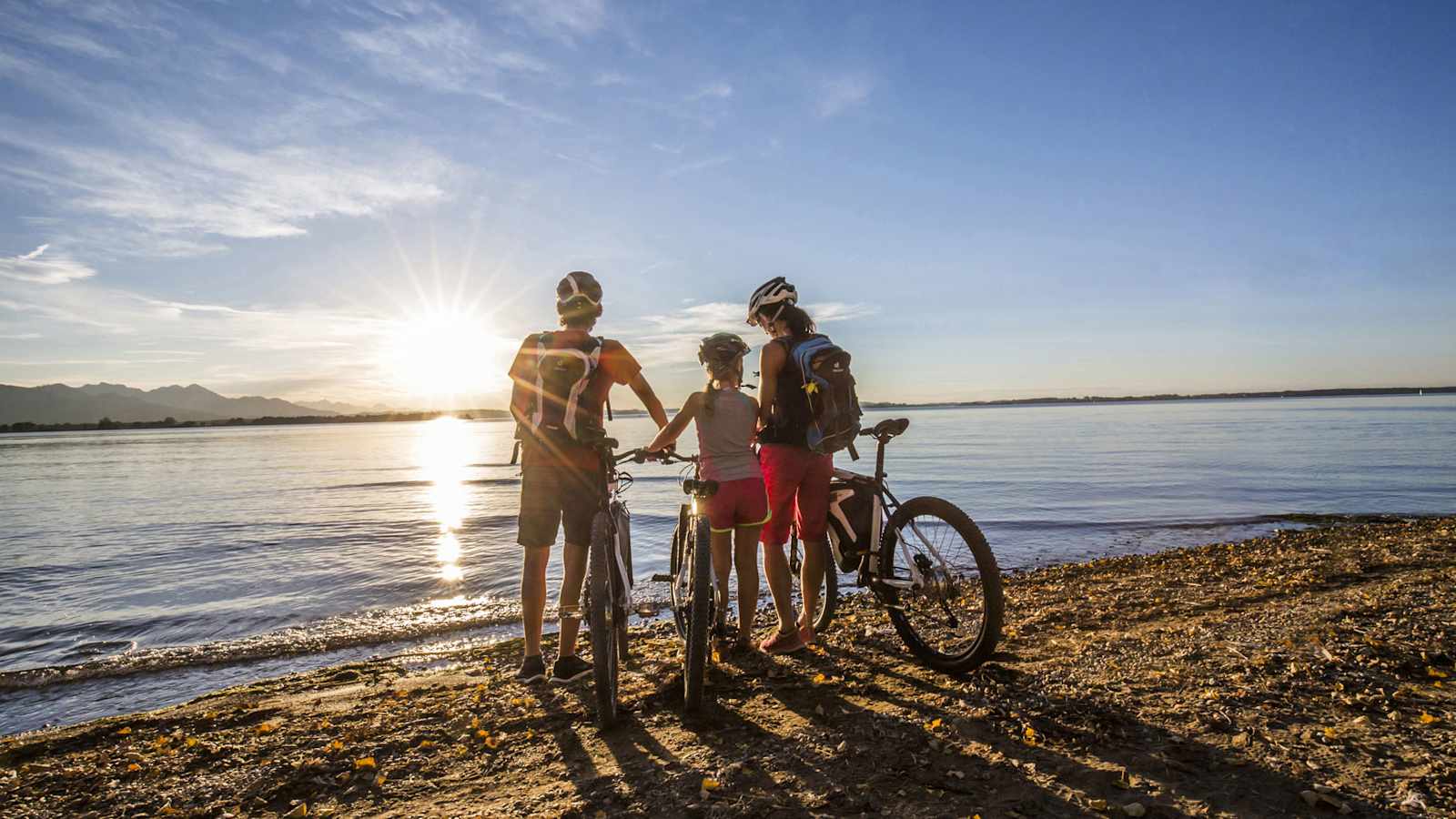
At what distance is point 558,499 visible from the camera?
5.22 m

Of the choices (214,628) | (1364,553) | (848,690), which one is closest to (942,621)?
(848,690)

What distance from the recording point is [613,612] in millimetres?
4762

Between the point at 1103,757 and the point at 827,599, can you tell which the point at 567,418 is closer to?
the point at 827,599

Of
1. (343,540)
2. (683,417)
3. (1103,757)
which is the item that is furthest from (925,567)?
(343,540)

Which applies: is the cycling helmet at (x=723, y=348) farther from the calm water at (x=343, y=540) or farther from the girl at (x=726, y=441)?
the calm water at (x=343, y=540)

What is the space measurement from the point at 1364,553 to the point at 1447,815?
9.14 m

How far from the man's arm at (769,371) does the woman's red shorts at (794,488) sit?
36 centimetres

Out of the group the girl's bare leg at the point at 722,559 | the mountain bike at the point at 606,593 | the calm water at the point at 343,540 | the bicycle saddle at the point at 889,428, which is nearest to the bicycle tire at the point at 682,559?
the girl's bare leg at the point at 722,559

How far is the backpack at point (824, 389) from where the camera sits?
5180 mm

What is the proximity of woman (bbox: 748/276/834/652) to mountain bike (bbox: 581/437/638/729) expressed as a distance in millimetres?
1142

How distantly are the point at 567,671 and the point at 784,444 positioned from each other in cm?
246

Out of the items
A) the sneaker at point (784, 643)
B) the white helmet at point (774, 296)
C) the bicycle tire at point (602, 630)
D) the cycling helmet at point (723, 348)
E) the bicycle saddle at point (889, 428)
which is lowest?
the sneaker at point (784, 643)

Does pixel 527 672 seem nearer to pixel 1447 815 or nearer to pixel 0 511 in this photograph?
pixel 1447 815

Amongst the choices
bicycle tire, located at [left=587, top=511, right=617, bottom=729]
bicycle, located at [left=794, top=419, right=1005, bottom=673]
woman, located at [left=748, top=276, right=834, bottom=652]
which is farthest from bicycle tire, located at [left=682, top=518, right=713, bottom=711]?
bicycle, located at [left=794, top=419, right=1005, bottom=673]
